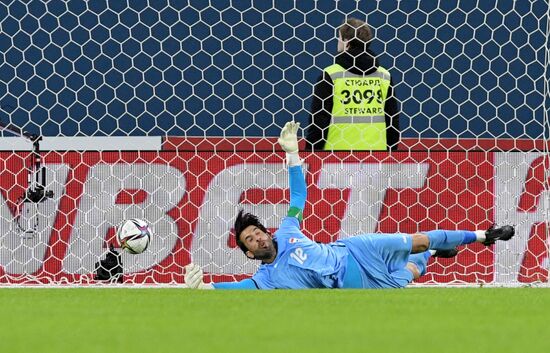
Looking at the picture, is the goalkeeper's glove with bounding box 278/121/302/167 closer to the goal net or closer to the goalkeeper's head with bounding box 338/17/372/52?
the goal net

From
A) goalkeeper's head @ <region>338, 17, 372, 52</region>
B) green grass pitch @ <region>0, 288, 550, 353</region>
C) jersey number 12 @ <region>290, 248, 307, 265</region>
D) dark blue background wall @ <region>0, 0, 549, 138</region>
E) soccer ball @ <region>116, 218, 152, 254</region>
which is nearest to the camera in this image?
green grass pitch @ <region>0, 288, 550, 353</region>

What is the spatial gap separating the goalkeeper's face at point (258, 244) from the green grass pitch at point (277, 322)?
0.86 m

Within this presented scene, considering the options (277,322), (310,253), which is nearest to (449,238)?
(310,253)

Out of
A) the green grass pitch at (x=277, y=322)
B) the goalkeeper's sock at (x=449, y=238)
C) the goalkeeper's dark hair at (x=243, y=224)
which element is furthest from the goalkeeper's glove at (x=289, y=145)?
the green grass pitch at (x=277, y=322)

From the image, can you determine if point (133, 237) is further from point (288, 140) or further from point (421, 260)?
point (421, 260)

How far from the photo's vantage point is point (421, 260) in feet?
20.7

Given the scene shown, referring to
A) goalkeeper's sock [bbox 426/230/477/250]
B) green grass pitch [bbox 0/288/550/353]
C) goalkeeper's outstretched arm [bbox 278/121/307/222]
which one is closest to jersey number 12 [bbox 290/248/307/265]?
goalkeeper's outstretched arm [bbox 278/121/307/222]

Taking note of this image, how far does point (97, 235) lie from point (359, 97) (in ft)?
4.88

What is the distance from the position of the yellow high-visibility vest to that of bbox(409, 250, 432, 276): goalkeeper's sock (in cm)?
65

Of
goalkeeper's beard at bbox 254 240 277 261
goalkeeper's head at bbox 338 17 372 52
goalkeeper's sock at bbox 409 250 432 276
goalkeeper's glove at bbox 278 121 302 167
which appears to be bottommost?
goalkeeper's sock at bbox 409 250 432 276

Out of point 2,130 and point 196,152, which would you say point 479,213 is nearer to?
point 196,152

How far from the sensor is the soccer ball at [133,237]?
245 inches

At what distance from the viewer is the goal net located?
657 centimetres

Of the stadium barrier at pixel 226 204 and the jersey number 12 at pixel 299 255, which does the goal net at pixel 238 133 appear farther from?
the jersey number 12 at pixel 299 255
